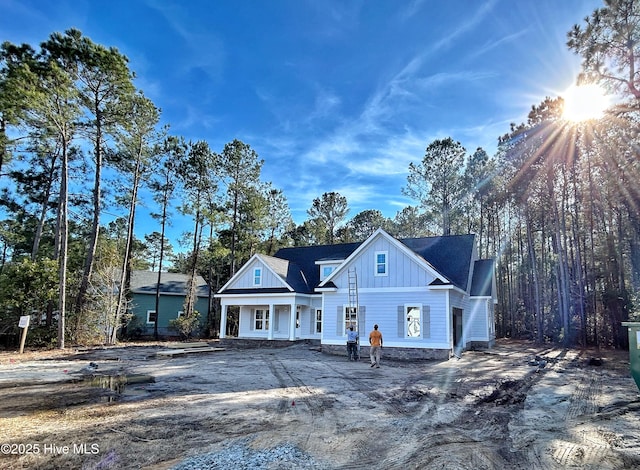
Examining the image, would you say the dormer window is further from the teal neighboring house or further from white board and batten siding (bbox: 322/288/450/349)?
the teal neighboring house

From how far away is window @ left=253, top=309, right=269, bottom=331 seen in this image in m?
24.3

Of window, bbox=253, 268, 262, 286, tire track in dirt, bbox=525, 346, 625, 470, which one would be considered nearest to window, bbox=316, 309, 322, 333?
window, bbox=253, 268, 262, 286

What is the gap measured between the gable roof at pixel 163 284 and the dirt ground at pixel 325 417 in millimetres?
20212

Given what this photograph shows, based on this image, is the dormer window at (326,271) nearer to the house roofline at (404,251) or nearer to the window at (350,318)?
the house roofline at (404,251)

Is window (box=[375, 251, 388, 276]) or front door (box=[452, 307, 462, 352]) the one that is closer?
window (box=[375, 251, 388, 276])

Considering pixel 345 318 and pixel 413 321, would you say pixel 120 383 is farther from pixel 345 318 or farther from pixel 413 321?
pixel 413 321

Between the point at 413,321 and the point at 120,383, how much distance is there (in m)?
11.8

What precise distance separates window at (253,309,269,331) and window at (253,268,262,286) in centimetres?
193

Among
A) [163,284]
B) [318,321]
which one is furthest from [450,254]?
[163,284]

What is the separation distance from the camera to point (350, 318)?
60.2 ft

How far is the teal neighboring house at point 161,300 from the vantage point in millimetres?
32031

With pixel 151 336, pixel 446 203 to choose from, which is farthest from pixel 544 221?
pixel 151 336

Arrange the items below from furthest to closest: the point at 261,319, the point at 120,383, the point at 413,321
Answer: the point at 261,319 < the point at 413,321 < the point at 120,383

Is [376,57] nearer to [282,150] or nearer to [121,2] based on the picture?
[121,2]
